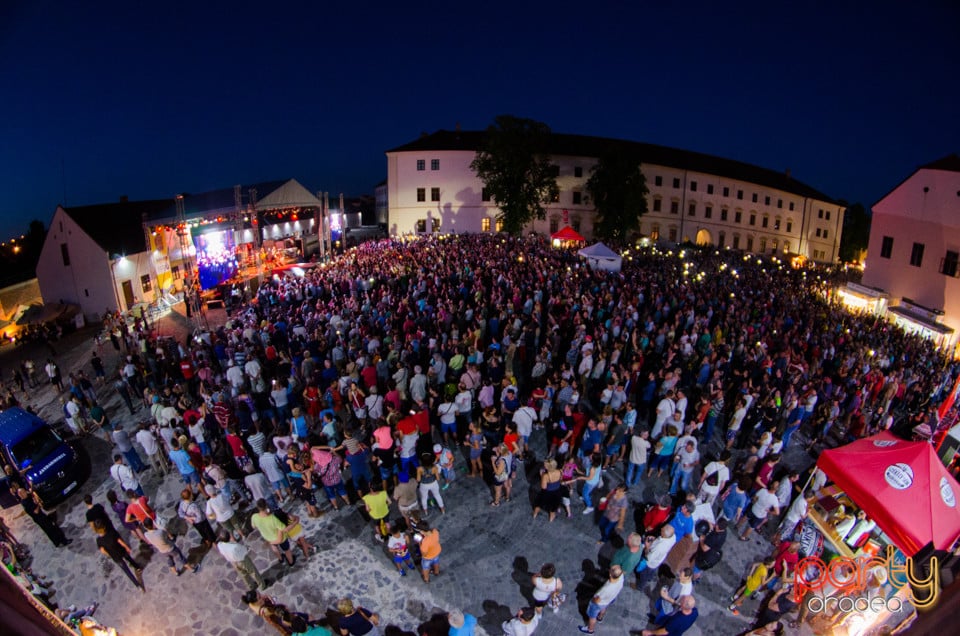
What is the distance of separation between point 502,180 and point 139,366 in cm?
2877

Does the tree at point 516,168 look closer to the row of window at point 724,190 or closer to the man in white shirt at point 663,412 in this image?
the row of window at point 724,190

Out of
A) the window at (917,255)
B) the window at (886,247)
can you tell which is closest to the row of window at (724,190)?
the window at (886,247)

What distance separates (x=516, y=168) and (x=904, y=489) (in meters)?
33.0

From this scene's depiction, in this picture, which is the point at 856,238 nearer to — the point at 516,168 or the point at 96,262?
the point at 516,168

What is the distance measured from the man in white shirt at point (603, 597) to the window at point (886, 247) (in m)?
26.1

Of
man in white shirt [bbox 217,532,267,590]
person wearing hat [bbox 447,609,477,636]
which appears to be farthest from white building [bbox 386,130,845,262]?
person wearing hat [bbox 447,609,477,636]

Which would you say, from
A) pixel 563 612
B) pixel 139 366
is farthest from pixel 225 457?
pixel 563 612

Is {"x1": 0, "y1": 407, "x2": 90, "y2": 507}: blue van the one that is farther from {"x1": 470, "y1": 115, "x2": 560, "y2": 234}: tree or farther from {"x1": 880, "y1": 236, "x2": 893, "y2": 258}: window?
{"x1": 880, "y1": 236, "x2": 893, "y2": 258}: window

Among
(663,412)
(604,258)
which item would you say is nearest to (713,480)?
(663,412)

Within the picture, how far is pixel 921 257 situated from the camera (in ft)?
70.4

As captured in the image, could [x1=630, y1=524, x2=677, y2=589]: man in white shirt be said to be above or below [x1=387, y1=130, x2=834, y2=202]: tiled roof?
below

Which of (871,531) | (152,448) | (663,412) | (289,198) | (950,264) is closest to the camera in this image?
(871,531)

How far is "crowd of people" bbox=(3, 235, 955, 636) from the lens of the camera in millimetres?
6836

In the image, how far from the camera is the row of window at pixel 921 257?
19.8 meters
